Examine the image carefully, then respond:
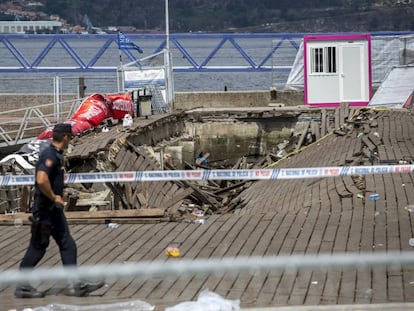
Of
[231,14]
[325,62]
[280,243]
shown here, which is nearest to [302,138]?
[325,62]

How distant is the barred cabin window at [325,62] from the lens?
29.9 m

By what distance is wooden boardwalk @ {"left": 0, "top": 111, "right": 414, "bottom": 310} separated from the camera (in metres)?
8.47

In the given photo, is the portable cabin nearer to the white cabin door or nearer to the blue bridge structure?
the white cabin door

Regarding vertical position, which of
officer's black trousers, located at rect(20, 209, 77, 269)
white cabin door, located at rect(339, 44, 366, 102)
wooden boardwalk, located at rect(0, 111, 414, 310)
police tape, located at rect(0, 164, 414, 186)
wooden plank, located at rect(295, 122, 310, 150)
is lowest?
wooden plank, located at rect(295, 122, 310, 150)

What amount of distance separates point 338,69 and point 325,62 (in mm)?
496

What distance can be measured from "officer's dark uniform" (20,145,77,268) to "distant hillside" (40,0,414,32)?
3777 inches

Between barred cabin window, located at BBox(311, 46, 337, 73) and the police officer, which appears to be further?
barred cabin window, located at BBox(311, 46, 337, 73)

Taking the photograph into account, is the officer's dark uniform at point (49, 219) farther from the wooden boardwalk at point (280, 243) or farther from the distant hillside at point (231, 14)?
the distant hillside at point (231, 14)

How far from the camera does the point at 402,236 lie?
10531 mm

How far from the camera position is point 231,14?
110312mm

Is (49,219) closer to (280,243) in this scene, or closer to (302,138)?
(280,243)

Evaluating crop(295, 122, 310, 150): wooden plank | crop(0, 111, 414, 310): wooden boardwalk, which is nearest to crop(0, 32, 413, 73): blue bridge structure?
crop(295, 122, 310, 150): wooden plank

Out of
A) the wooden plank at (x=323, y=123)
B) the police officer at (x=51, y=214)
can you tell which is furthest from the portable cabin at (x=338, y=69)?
the police officer at (x=51, y=214)

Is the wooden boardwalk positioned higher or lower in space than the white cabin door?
lower
